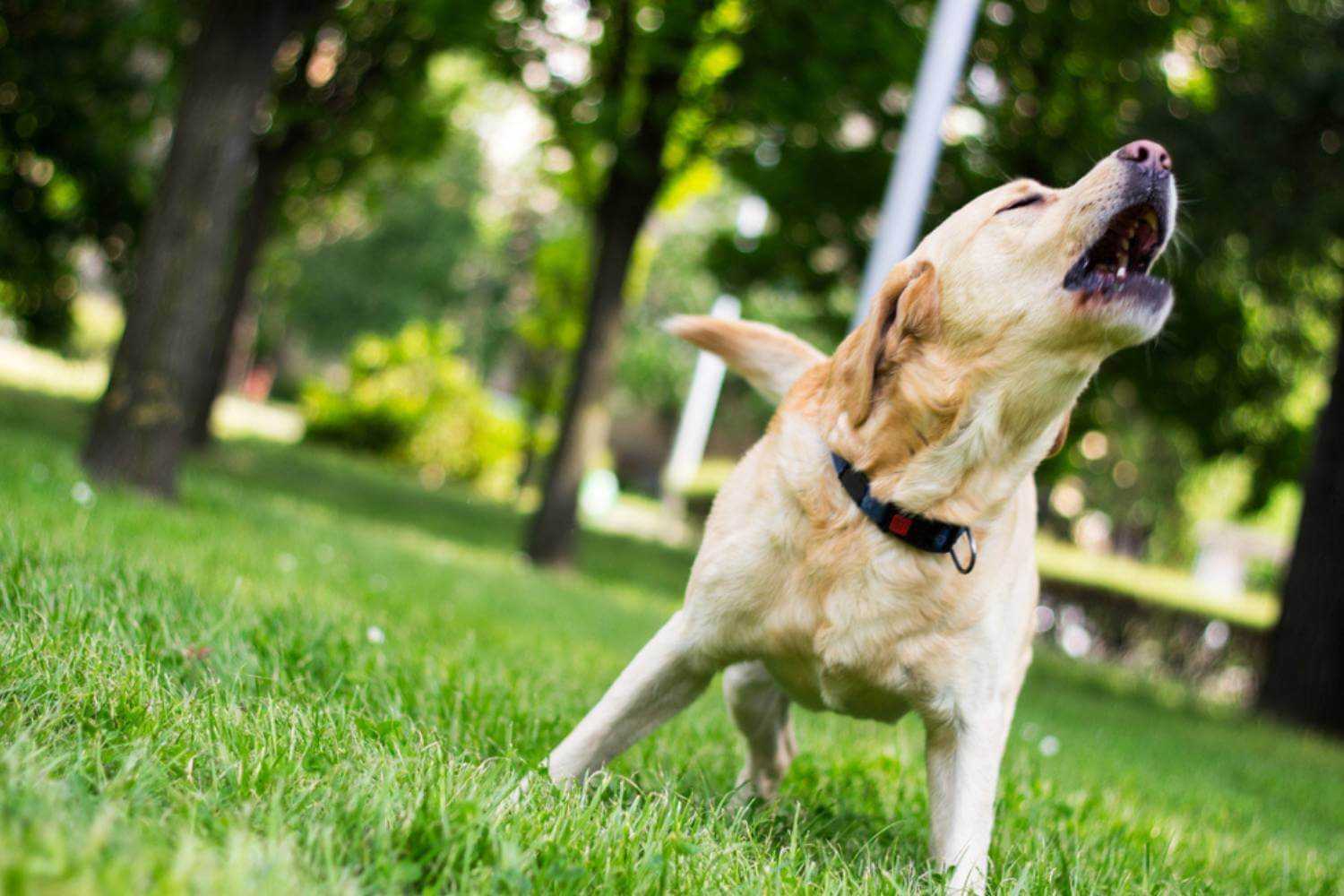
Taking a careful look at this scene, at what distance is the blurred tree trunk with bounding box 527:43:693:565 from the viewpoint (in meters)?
11.4

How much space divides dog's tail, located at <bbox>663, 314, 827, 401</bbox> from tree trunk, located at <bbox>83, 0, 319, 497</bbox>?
4883 mm

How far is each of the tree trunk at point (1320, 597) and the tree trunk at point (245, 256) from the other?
1173 cm

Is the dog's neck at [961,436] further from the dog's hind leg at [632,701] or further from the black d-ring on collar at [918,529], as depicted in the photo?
the dog's hind leg at [632,701]

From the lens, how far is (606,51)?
11.0 m

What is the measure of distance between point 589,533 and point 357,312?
53.6ft

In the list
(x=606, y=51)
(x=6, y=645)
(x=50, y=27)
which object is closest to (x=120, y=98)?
(x=50, y=27)

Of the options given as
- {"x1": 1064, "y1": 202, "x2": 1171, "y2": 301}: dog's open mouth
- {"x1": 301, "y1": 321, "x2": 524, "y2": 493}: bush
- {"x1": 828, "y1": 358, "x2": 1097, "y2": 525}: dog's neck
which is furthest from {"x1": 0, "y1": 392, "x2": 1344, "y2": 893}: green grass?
{"x1": 301, "y1": 321, "x2": 524, "y2": 493}: bush

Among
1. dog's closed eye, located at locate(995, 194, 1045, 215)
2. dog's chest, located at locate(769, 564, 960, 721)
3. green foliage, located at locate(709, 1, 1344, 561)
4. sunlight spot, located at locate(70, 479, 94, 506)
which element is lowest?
sunlight spot, located at locate(70, 479, 94, 506)

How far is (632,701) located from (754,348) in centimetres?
118

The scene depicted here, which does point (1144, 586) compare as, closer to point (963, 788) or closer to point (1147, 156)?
point (963, 788)

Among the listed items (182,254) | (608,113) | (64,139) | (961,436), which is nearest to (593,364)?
(608,113)

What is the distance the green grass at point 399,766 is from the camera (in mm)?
1864

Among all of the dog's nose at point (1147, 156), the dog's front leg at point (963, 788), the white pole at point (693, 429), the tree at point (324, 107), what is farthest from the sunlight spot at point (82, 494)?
the white pole at point (693, 429)

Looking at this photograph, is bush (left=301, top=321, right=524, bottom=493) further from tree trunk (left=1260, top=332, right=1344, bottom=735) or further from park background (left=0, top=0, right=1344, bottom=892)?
tree trunk (left=1260, top=332, right=1344, bottom=735)
